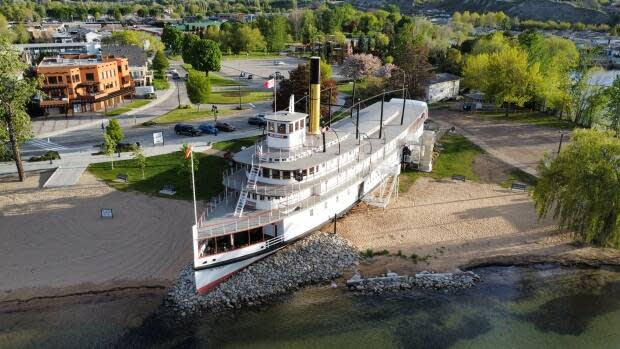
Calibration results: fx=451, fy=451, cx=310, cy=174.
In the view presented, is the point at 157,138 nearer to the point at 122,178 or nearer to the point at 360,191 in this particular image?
the point at 122,178

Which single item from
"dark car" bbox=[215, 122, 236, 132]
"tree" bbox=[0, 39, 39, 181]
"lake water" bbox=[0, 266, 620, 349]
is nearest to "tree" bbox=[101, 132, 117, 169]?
"tree" bbox=[0, 39, 39, 181]

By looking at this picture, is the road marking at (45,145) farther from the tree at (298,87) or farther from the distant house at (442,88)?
the distant house at (442,88)

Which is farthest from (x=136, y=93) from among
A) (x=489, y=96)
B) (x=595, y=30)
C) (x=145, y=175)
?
(x=595, y=30)

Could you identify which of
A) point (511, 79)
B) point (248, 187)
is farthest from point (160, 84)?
point (248, 187)

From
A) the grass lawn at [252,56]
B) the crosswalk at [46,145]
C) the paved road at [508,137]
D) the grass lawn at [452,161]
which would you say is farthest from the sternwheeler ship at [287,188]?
the grass lawn at [252,56]

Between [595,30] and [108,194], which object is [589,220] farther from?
[595,30]
